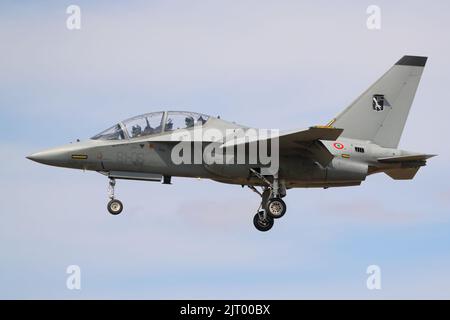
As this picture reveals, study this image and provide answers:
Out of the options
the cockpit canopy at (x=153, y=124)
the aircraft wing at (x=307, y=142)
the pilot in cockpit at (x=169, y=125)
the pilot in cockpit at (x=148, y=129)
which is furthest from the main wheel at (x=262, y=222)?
the pilot in cockpit at (x=148, y=129)

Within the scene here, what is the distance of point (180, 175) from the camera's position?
30.6 meters

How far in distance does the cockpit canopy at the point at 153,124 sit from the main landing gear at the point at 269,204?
2.64 metres

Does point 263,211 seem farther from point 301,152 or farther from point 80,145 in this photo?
point 80,145

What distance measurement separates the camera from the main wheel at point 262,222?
3164cm

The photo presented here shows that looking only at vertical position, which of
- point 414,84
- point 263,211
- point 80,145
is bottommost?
point 263,211

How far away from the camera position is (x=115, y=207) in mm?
29984

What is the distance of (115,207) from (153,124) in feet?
Result: 10.0

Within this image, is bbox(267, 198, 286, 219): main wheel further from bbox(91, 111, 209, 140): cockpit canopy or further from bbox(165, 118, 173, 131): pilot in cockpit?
bbox(165, 118, 173, 131): pilot in cockpit

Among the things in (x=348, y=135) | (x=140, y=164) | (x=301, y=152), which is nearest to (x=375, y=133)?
(x=348, y=135)

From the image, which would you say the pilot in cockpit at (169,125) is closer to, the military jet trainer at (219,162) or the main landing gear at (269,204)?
the military jet trainer at (219,162)

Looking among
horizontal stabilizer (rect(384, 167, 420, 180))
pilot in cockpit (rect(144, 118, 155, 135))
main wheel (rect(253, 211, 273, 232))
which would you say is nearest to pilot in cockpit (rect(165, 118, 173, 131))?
pilot in cockpit (rect(144, 118, 155, 135))

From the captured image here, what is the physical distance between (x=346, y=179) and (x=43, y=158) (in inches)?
398

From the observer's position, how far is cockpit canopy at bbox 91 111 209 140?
30.6 metres

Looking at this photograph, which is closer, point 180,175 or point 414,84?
point 180,175
